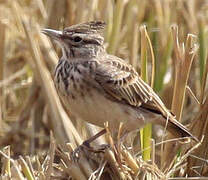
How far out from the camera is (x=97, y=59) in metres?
4.70

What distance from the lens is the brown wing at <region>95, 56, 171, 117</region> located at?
4.54m

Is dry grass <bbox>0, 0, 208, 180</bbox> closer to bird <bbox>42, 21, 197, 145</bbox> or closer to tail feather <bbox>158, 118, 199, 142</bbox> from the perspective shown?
tail feather <bbox>158, 118, 199, 142</bbox>

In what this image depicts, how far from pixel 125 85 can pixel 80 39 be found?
438mm

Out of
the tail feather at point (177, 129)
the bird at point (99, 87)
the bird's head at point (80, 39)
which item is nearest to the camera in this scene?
the bird at point (99, 87)

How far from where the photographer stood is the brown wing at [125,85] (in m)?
4.54

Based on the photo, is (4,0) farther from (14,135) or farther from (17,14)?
(14,135)

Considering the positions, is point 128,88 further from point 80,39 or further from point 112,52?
point 112,52

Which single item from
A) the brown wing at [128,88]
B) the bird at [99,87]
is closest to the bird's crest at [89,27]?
the bird at [99,87]

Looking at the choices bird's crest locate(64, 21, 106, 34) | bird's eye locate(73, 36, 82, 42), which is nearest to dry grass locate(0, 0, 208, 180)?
bird's crest locate(64, 21, 106, 34)

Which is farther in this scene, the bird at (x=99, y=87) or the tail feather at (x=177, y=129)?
the tail feather at (x=177, y=129)

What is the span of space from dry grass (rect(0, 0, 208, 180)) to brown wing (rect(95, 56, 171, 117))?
0.12 m

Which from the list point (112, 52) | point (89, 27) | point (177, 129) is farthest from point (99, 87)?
point (112, 52)

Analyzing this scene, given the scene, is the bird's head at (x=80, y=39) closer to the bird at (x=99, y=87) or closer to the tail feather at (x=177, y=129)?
the bird at (x=99, y=87)

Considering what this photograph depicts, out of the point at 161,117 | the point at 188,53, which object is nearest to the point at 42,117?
the point at 161,117
